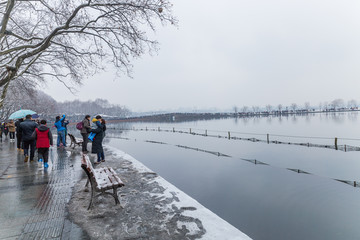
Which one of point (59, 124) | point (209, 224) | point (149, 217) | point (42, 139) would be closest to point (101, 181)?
point (149, 217)

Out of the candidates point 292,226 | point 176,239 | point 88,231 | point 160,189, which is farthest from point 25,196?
point 292,226

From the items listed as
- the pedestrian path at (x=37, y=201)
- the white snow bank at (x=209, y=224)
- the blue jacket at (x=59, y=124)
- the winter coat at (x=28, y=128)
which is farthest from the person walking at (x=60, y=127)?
the white snow bank at (x=209, y=224)

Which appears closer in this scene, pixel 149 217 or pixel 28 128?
pixel 149 217

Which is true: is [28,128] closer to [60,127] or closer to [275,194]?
[60,127]

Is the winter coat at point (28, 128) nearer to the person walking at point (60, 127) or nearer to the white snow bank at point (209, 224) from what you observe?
the person walking at point (60, 127)

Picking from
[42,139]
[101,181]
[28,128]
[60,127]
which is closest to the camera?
[101,181]

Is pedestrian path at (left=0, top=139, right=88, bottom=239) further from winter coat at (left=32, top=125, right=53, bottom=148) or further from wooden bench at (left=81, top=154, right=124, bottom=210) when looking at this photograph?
winter coat at (left=32, top=125, right=53, bottom=148)

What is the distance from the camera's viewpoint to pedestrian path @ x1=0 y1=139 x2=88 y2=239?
3.55 meters

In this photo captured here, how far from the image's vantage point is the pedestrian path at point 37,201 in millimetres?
3547

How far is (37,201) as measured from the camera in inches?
190

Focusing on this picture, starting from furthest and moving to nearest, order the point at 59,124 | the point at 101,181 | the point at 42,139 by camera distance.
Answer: the point at 59,124 < the point at 42,139 < the point at 101,181

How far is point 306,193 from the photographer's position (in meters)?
8.27

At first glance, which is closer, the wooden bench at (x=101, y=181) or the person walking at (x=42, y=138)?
the wooden bench at (x=101, y=181)

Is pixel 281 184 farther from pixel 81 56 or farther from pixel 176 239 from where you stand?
pixel 81 56
